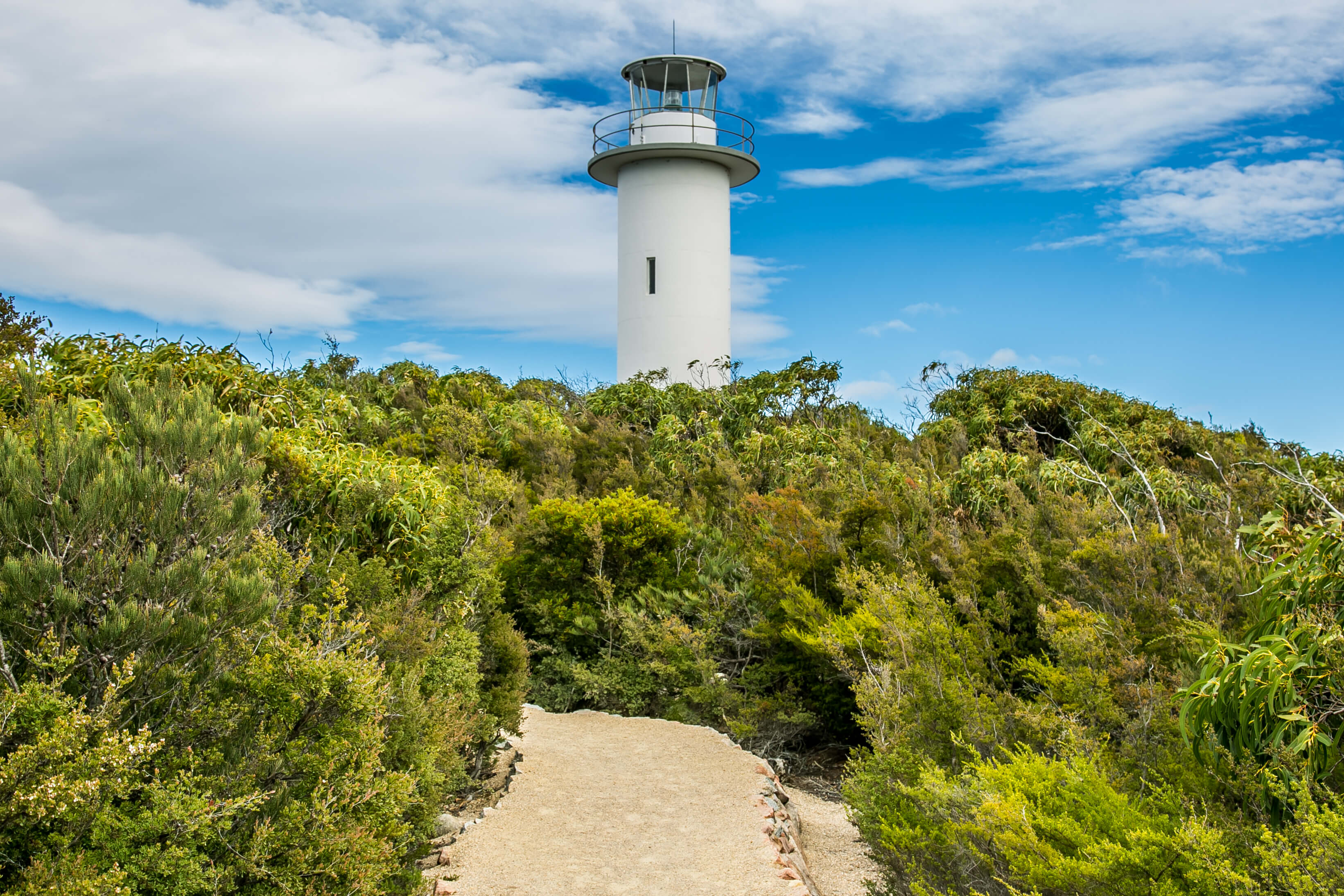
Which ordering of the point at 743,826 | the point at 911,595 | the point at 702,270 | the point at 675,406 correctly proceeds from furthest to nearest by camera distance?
the point at 702,270 → the point at 675,406 → the point at 911,595 → the point at 743,826

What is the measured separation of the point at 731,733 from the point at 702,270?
13.3 meters

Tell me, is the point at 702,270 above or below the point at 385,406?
above

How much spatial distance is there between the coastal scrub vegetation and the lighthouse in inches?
360

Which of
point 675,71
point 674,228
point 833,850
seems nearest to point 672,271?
point 674,228

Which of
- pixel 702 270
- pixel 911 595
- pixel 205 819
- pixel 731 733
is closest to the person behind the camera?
pixel 205 819

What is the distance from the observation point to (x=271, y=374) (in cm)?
841

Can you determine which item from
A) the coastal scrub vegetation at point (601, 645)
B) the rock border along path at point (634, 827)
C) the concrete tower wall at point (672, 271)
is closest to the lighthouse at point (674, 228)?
the concrete tower wall at point (672, 271)

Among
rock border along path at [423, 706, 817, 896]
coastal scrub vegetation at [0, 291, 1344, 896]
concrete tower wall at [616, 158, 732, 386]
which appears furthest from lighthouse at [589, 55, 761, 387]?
rock border along path at [423, 706, 817, 896]

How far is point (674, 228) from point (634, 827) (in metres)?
15.6

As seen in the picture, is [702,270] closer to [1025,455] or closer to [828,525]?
[1025,455]

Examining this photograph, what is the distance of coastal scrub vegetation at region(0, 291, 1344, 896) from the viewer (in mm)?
3600

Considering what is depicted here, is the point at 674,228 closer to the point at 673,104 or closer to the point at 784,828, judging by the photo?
the point at 673,104

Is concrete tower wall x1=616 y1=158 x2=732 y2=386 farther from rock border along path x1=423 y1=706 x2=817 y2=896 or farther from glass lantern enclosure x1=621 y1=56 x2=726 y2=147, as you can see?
rock border along path x1=423 y1=706 x2=817 y2=896

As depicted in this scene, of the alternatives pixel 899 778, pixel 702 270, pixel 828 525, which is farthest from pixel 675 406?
pixel 899 778
